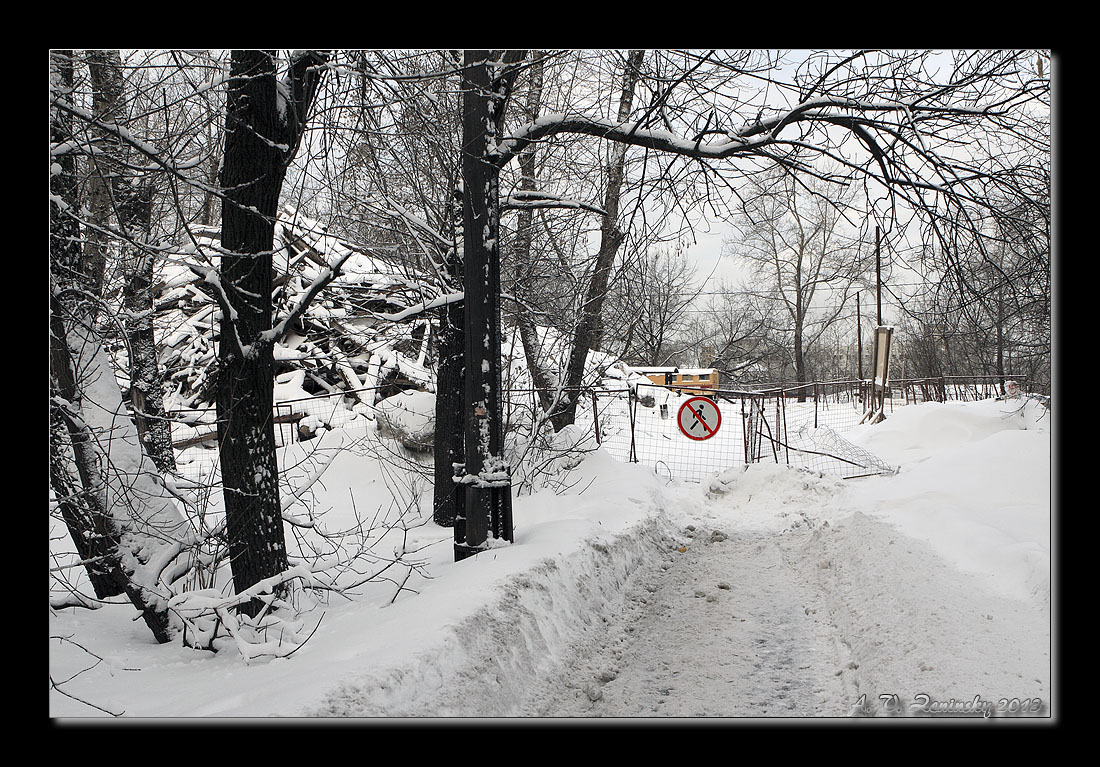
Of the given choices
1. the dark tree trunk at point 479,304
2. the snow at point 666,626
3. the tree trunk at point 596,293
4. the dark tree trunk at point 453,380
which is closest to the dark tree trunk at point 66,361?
the snow at point 666,626

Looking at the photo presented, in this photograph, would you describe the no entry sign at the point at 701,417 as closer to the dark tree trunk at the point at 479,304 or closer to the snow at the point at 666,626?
the snow at the point at 666,626

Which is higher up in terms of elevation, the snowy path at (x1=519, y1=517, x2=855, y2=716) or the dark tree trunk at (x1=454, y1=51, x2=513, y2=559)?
the dark tree trunk at (x1=454, y1=51, x2=513, y2=559)

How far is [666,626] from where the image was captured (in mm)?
5820

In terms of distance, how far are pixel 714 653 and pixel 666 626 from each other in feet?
2.25

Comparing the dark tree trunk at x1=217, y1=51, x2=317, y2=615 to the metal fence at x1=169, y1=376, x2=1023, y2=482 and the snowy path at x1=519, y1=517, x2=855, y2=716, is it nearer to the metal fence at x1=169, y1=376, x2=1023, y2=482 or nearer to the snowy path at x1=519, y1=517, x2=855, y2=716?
the snowy path at x1=519, y1=517, x2=855, y2=716

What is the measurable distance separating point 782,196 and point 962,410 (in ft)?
30.7

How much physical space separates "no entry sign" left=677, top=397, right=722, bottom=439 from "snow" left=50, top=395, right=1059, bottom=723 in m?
1.95

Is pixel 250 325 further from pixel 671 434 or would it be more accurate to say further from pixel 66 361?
pixel 671 434

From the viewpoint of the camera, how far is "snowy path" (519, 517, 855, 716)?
14.3 feet

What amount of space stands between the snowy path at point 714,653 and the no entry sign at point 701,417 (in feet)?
10.5

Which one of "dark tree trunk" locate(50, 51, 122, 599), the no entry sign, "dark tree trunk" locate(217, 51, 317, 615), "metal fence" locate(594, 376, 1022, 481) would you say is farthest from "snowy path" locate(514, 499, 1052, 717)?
"metal fence" locate(594, 376, 1022, 481)

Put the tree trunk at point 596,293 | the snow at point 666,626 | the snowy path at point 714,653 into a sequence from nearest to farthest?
the snow at point 666,626
the snowy path at point 714,653
the tree trunk at point 596,293

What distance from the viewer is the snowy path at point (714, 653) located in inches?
172

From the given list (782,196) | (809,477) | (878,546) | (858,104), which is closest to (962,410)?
(809,477)
